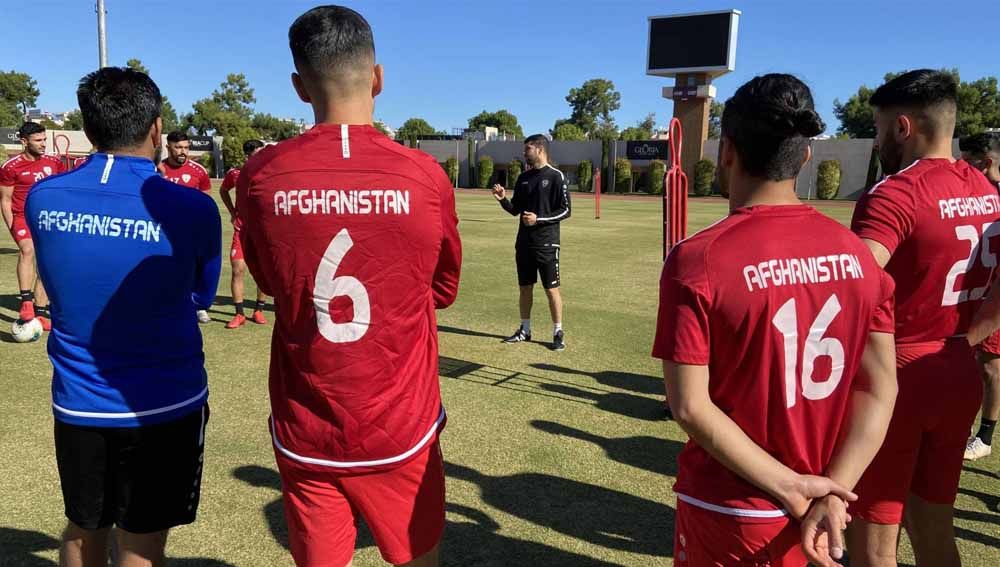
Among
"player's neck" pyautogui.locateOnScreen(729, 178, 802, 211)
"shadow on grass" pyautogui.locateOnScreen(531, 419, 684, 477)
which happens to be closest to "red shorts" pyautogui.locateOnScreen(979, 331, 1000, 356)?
"shadow on grass" pyautogui.locateOnScreen(531, 419, 684, 477)

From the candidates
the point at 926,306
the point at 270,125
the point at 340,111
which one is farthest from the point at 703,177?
the point at 270,125

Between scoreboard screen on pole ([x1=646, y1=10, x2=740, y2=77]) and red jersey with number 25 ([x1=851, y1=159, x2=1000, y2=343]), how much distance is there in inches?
1783

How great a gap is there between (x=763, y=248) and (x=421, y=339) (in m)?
1.06

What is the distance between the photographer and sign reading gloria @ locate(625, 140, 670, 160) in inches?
1949

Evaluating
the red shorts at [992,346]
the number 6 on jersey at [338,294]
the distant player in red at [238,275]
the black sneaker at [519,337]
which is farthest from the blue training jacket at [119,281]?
the distant player in red at [238,275]

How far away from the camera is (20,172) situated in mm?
8289

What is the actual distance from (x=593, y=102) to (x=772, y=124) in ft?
470

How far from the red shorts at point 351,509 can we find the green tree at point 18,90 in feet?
339

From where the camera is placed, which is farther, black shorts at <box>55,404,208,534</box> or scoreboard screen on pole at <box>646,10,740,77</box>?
scoreboard screen on pole at <box>646,10,740,77</box>

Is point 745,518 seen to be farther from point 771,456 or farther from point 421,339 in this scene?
point 421,339

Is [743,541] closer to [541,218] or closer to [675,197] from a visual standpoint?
[675,197]

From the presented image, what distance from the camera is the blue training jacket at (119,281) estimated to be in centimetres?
220

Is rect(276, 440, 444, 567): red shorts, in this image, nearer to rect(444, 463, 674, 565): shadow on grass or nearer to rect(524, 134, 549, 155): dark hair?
rect(444, 463, 674, 565): shadow on grass

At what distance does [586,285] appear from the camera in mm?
11312
